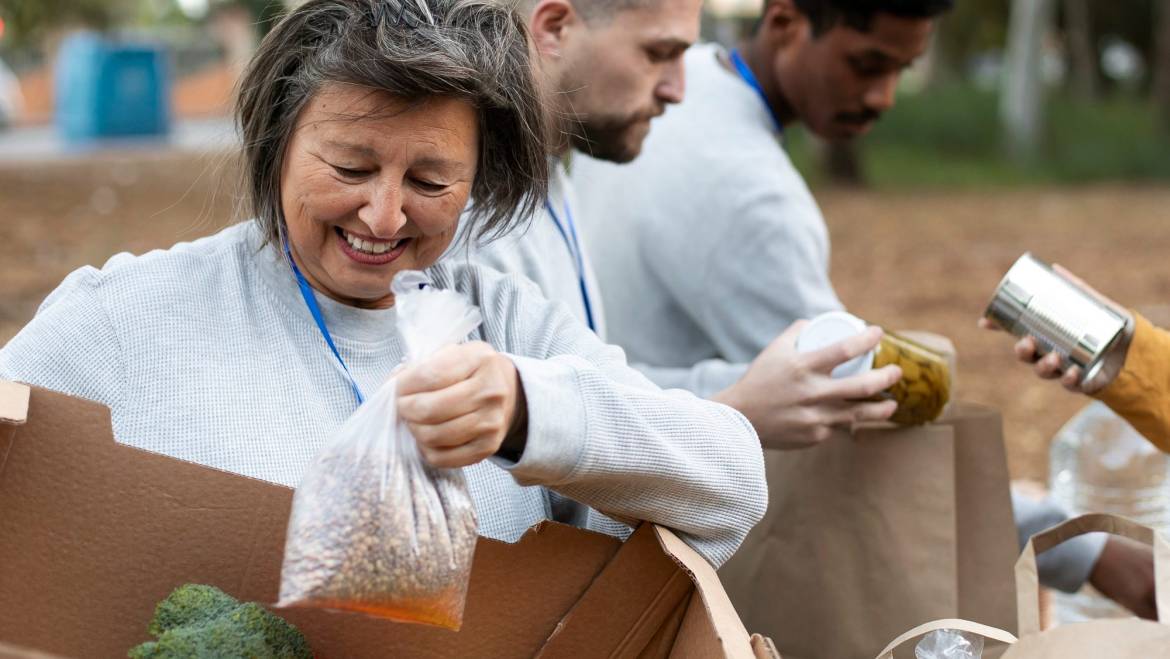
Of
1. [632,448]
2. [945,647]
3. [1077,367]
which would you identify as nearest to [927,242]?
[1077,367]

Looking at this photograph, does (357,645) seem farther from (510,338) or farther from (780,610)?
(780,610)

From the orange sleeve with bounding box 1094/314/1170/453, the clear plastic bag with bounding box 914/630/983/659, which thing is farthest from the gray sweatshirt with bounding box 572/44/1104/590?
the clear plastic bag with bounding box 914/630/983/659

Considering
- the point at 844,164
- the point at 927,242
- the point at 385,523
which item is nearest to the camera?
the point at 385,523

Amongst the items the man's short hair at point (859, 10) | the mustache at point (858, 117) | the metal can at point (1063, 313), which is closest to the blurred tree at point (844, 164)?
the mustache at point (858, 117)

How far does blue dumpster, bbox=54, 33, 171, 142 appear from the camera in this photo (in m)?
21.3

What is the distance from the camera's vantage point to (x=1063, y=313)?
87.2 inches

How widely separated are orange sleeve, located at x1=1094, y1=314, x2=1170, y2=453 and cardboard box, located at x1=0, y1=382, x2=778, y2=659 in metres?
1.06

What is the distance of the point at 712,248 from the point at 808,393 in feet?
2.10

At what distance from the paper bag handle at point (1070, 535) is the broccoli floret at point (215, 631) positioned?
0.83 m

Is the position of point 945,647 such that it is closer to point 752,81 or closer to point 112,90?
point 752,81

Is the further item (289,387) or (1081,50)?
(1081,50)

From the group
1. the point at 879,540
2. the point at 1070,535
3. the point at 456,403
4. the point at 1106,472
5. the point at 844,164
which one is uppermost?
the point at 456,403

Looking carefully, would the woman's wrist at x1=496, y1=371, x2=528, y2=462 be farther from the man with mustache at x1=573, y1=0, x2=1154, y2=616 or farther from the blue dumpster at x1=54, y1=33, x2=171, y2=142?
the blue dumpster at x1=54, y1=33, x2=171, y2=142

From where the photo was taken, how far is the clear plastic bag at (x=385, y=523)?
4.25ft
